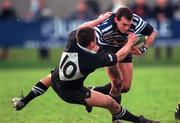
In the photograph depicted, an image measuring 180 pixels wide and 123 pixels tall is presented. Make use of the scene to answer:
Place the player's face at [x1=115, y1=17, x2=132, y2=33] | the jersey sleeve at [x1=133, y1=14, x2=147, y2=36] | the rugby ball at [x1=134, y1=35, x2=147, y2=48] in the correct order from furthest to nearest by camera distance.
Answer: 1. the jersey sleeve at [x1=133, y1=14, x2=147, y2=36]
2. the rugby ball at [x1=134, y1=35, x2=147, y2=48]
3. the player's face at [x1=115, y1=17, x2=132, y2=33]

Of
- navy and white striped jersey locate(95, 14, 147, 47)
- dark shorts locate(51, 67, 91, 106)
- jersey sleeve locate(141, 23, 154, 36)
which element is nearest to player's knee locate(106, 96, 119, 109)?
dark shorts locate(51, 67, 91, 106)

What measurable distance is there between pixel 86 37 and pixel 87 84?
7391 millimetres

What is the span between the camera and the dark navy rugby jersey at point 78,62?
1010cm

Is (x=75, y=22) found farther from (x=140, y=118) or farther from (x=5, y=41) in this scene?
(x=140, y=118)

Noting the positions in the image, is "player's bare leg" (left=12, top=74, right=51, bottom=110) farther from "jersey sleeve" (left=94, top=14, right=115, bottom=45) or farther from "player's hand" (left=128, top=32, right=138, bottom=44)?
"player's hand" (left=128, top=32, right=138, bottom=44)

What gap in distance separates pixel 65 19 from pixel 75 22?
0.40 m

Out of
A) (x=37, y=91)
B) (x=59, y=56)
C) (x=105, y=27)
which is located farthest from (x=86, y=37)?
(x=59, y=56)

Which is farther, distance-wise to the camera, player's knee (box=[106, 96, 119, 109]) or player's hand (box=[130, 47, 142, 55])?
player's hand (box=[130, 47, 142, 55])

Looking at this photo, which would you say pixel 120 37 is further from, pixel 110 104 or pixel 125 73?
pixel 110 104

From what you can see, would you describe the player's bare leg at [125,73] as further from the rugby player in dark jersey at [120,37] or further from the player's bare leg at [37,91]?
the player's bare leg at [37,91]

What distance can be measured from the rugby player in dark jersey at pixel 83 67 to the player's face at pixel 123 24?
0.56 m

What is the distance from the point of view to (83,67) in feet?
33.2

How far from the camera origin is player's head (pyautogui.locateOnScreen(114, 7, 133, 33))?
36.0 ft

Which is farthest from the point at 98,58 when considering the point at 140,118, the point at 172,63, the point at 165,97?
the point at 172,63
